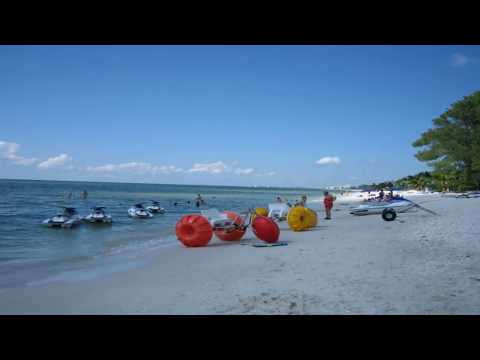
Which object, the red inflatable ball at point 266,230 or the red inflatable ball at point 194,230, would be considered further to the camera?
the red inflatable ball at point 194,230

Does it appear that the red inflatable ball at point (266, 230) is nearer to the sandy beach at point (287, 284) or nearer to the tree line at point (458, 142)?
the sandy beach at point (287, 284)

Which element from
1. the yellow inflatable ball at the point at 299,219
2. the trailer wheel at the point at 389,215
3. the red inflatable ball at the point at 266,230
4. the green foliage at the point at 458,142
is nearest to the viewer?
the red inflatable ball at the point at 266,230

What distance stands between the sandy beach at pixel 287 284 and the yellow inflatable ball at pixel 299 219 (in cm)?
433

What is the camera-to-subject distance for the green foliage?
28688 mm

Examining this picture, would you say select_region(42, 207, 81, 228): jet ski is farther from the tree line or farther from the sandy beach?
the tree line

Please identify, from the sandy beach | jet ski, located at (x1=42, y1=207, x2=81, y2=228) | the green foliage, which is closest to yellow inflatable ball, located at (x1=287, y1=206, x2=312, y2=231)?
the sandy beach

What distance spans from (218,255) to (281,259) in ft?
6.08

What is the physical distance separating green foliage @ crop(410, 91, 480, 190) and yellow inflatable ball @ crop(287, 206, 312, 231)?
70.9ft

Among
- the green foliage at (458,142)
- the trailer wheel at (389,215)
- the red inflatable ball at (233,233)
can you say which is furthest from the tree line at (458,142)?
the red inflatable ball at (233,233)

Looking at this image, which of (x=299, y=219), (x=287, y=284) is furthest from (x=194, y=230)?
(x=287, y=284)

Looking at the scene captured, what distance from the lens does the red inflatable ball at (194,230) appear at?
1027 cm
